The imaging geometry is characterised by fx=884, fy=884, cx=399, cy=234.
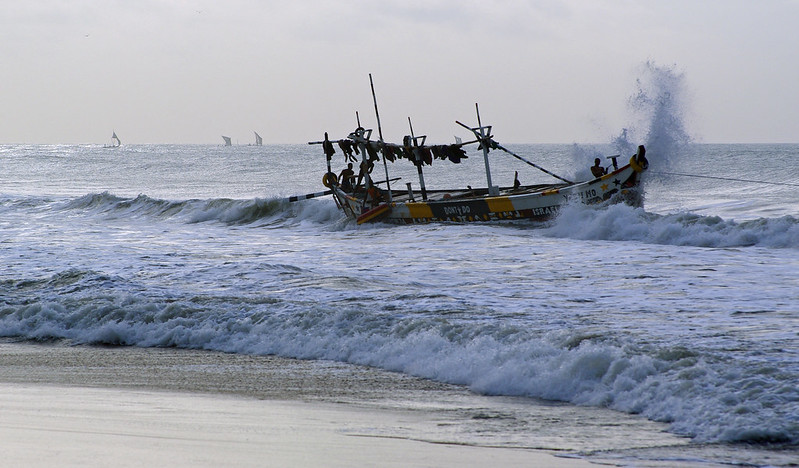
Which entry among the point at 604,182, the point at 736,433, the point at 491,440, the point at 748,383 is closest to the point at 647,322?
the point at 748,383

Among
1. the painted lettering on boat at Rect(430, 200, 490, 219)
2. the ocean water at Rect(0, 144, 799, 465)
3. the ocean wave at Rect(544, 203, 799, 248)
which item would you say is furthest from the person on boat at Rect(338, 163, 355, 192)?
the ocean wave at Rect(544, 203, 799, 248)

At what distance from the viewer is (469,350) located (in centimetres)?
801

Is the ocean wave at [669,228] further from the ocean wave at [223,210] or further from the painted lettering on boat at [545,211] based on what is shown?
the ocean wave at [223,210]

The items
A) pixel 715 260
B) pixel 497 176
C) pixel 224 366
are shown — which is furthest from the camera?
pixel 497 176

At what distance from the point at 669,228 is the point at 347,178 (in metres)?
11.0

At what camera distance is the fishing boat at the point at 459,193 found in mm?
21281

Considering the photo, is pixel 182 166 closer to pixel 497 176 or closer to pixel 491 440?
pixel 497 176

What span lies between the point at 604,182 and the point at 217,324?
1350 centimetres

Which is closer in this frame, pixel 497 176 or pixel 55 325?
pixel 55 325

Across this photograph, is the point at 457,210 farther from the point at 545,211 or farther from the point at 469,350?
the point at 469,350

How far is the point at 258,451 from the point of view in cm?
489

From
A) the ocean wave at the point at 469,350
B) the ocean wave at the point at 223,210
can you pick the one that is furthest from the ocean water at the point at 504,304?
the ocean wave at the point at 223,210

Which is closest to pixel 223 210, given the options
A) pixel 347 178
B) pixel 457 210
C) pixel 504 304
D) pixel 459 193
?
pixel 347 178

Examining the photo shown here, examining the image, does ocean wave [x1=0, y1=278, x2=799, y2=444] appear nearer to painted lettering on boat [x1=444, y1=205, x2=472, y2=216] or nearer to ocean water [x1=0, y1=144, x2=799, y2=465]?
ocean water [x1=0, y1=144, x2=799, y2=465]
